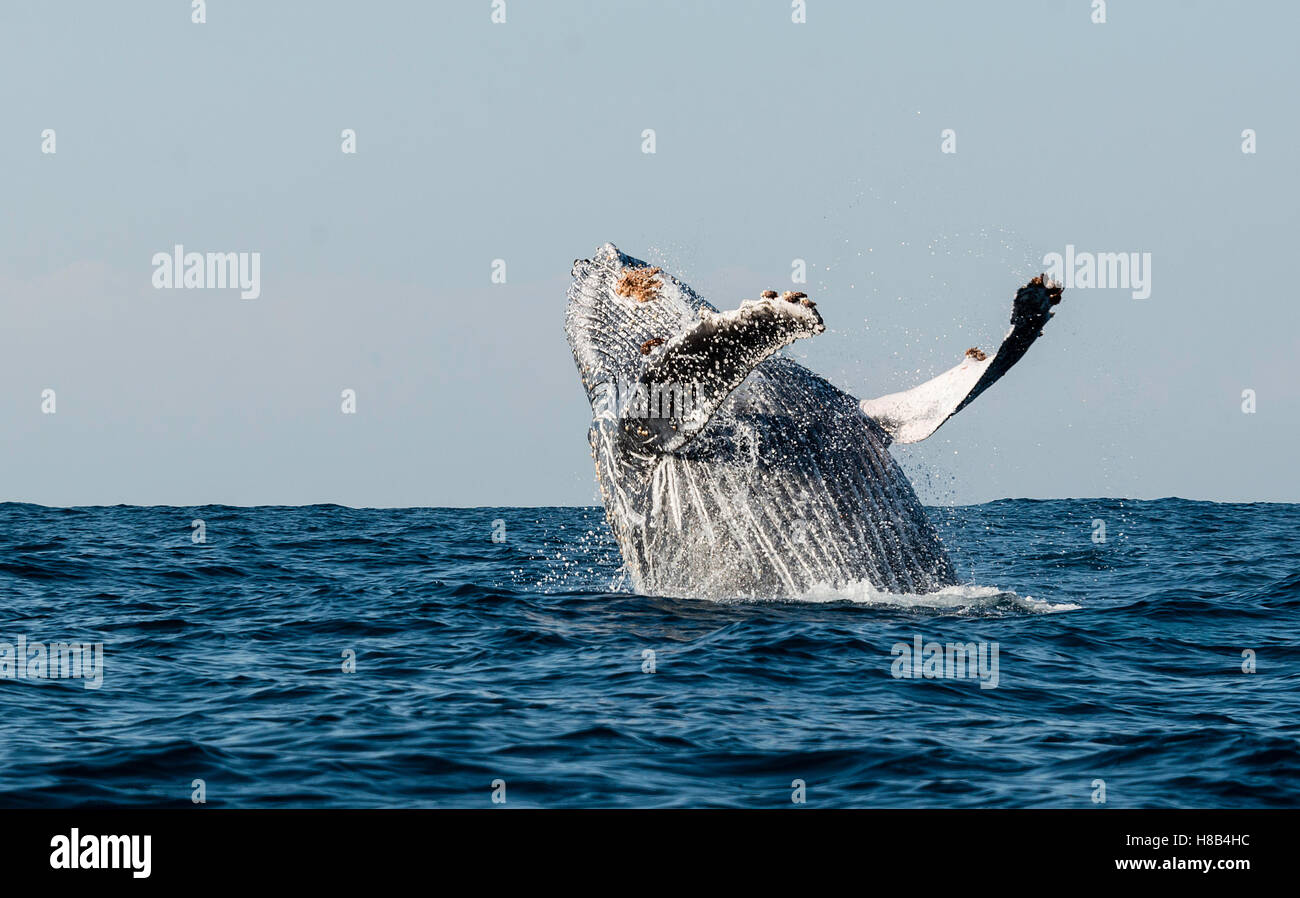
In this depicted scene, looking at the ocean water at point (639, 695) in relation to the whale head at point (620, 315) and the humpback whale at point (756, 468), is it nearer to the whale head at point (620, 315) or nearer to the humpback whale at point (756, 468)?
the humpback whale at point (756, 468)

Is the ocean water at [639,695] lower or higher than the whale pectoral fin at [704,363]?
lower

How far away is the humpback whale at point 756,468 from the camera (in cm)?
1409

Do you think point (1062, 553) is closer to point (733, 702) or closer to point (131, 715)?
point (733, 702)

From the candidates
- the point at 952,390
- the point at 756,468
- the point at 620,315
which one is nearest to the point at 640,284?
the point at 620,315

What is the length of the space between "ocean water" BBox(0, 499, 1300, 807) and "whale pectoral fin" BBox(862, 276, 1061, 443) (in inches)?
71.3

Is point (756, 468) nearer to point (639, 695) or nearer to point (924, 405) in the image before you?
point (924, 405)

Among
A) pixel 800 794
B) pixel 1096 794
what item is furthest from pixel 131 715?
pixel 1096 794

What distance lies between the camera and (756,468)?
1411 cm

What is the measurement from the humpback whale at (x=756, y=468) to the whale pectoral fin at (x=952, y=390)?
0.6 inches

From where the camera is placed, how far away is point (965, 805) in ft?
26.2

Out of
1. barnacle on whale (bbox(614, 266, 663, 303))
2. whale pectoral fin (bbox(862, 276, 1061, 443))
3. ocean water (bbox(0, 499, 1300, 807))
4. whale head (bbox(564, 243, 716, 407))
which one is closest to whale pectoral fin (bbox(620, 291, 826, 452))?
whale head (bbox(564, 243, 716, 407))

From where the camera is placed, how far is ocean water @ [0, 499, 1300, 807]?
852cm

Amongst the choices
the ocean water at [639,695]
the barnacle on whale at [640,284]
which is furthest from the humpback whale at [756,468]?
the ocean water at [639,695]

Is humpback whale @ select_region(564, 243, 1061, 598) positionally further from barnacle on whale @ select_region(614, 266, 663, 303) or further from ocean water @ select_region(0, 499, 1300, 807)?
ocean water @ select_region(0, 499, 1300, 807)
